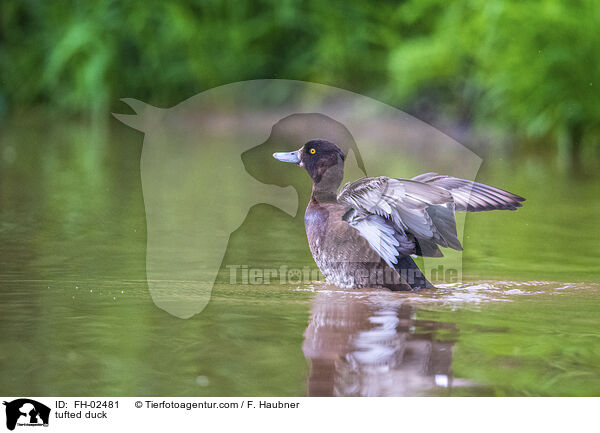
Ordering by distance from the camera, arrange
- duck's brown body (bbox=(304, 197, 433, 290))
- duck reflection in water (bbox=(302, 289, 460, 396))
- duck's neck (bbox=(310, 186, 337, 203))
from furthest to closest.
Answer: duck's neck (bbox=(310, 186, 337, 203)), duck's brown body (bbox=(304, 197, 433, 290)), duck reflection in water (bbox=(302, 289, 460, 396))

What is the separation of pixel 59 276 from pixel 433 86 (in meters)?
6.56

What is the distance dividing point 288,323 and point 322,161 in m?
0.58

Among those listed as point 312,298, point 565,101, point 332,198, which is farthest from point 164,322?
point 565,101

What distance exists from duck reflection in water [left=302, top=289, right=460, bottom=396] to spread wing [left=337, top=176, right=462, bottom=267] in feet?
0.55

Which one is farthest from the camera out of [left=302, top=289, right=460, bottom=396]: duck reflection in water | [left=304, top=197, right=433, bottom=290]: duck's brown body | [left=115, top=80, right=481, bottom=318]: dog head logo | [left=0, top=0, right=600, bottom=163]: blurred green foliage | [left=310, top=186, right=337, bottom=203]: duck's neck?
[left=0, top=0, right=600, bottom=163]: blurred green foliage

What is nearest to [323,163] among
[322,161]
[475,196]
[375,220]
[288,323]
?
[322,161]

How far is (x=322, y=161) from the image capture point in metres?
2.86

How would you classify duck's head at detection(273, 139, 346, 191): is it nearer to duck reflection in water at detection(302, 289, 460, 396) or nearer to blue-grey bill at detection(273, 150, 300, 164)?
blue-grey bill at detection(273, 150, 300, 164)

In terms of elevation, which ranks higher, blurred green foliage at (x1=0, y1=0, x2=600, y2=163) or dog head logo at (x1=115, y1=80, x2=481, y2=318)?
blurred green foliage at (x1=0, y1=0, x2=600, y2=163)

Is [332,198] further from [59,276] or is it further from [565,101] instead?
[565,101]

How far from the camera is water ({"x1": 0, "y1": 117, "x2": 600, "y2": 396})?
2.02 meters

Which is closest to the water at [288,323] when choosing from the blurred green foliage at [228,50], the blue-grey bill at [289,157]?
the blue-grey bill at [289,157]
